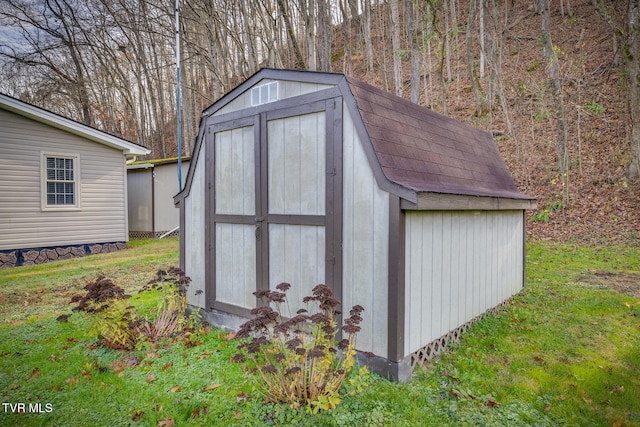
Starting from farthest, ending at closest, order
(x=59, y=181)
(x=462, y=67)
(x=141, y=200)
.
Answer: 1. (x=462, y=67)
2. (x=141, y=200)
3. (x=59, y=181)

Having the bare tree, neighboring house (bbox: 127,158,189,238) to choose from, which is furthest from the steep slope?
neighboring house (bbox: 127,158,189,238)

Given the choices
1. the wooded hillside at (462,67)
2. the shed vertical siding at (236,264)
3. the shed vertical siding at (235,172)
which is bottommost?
the shed vertical siding at (236,264)

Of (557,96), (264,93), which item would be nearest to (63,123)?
(264,93)

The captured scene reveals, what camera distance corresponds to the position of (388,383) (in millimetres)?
2924

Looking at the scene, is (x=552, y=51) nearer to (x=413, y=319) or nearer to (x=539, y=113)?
(x=539, y=113)

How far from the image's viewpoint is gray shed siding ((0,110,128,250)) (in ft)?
28.2

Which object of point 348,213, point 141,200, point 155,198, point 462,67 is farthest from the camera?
point 462,67

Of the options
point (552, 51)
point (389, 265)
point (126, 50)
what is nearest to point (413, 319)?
point (389, 265)

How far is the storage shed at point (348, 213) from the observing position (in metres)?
3.06

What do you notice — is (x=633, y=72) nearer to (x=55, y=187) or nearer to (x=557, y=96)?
(x=557, y=96)

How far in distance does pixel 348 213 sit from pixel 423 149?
1.31m

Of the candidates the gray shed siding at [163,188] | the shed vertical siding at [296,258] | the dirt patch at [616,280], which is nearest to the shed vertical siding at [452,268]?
the shed vertical siding at [296,258]

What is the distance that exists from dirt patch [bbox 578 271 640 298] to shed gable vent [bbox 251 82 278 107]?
6.00m

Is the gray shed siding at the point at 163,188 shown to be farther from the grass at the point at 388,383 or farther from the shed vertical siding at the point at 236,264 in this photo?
the shed vertical siding at the point at 236,264
